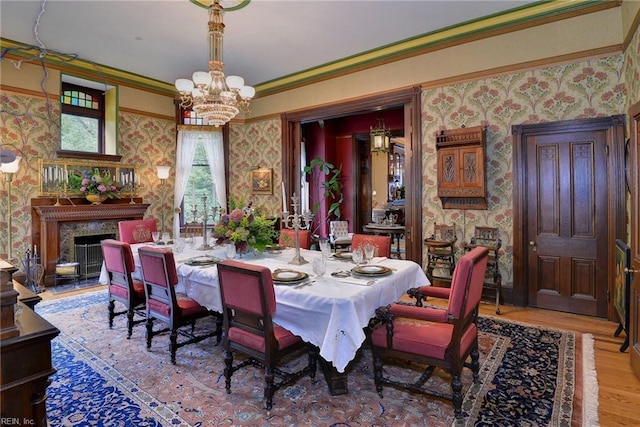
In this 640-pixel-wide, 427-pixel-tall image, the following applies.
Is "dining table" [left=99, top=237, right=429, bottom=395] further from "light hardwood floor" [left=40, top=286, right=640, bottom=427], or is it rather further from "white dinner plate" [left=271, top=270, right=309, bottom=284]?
"light hardwood floor" [left=40, top=286, right=640, bottom=427]

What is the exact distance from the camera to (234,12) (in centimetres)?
416

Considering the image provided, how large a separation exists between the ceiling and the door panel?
1.78 m

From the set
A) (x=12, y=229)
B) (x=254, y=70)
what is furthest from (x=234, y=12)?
(x=12, y=229)

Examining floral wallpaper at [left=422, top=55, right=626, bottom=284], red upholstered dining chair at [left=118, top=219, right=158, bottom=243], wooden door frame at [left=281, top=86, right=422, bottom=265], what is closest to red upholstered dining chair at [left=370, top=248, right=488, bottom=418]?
floral wallpaper at [left=422, top=55, right=626, bottom=284]

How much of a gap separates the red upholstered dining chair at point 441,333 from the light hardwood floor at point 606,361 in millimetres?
824

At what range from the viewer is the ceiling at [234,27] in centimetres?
407

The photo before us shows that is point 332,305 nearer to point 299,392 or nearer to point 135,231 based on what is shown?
point 299,392

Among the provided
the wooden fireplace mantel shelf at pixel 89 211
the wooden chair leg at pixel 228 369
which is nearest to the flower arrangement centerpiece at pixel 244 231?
the wooden chair leg at pixel 228 369

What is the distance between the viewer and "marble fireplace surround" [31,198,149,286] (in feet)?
17.4

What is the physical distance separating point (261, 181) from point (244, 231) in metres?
3.91

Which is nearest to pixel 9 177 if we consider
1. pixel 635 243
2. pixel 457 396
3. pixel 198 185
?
pixel 198 185

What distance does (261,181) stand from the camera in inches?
277

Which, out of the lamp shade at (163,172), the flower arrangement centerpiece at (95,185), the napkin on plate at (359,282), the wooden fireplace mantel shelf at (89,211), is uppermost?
the lamp shade at (163,172)

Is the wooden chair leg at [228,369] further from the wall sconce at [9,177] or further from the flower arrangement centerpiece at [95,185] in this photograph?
the flower arrangement centerpiece at [95,185]
